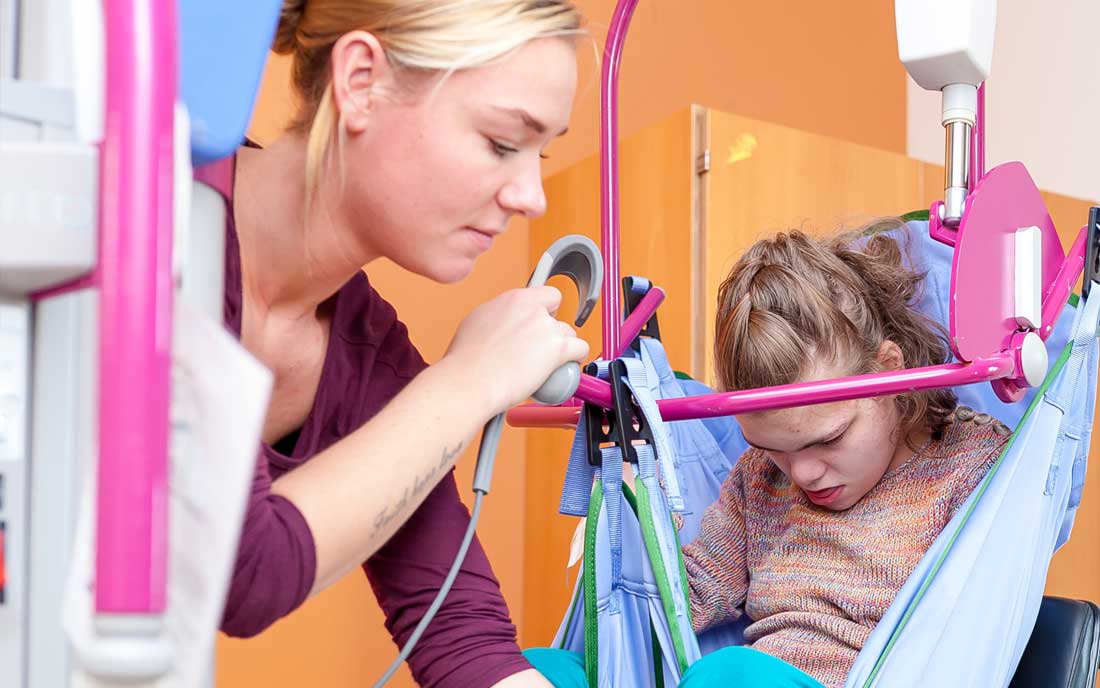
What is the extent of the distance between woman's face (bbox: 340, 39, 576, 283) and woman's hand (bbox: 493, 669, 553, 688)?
1.14 ft

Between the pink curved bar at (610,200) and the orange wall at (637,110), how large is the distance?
30.0 inches

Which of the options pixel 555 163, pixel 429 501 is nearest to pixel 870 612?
pixel 429 501

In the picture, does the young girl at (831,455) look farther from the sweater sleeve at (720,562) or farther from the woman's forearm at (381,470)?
the woman's forearm at (381,470)

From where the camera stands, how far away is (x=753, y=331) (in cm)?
135

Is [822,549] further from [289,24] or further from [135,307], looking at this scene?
[135,307]

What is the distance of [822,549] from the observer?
138 centimetres

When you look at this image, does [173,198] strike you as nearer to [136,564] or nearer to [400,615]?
[136,564]

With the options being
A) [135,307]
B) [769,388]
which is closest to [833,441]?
[769,388]

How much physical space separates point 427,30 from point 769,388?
485 millimetres

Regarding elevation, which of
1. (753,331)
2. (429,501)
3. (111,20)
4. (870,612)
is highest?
(111,20)

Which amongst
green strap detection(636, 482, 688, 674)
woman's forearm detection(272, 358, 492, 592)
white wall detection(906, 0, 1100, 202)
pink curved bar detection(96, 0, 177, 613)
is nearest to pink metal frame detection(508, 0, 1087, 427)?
green strap detection(636, 482, 688, 674)

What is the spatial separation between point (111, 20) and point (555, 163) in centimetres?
219

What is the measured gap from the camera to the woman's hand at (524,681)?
3.12 feet

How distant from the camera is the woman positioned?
701 millimetres
